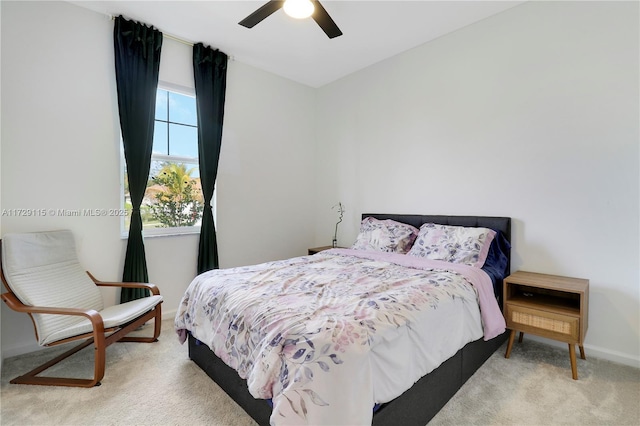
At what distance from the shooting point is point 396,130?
11.8 feet

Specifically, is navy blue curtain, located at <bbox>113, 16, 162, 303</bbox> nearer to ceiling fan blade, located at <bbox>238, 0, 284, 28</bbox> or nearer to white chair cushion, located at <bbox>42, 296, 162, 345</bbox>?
white chair cushion, located at <bbox>42, 296, 162, 345</bbox>

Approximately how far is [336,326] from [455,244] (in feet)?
5.63

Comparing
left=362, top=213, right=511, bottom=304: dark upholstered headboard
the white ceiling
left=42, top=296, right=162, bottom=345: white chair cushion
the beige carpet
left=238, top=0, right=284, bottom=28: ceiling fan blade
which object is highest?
the white ceiling

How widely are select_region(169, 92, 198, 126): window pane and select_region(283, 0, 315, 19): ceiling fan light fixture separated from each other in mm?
1788

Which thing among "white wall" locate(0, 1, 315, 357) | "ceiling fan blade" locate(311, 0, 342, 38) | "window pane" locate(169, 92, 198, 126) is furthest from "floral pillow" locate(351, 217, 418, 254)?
"window pane" locate(169, 92, 198, 126)

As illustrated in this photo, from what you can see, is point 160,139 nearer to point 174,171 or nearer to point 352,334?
point 174,171

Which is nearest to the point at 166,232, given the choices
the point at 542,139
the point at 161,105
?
the point at 161,105

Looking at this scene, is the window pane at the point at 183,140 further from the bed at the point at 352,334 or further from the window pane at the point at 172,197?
the bed at the point at 352,334

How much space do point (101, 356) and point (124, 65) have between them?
8.25 feet

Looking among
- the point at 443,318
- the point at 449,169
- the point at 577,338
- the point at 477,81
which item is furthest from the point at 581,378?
the point at 477,81

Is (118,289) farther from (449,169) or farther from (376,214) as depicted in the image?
(449,169)

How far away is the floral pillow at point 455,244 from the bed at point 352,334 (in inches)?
0.7

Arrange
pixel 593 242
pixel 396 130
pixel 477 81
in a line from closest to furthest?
pixel 593 242, pixel 477 81, pixel 396 130

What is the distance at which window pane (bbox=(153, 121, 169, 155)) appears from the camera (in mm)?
3173
